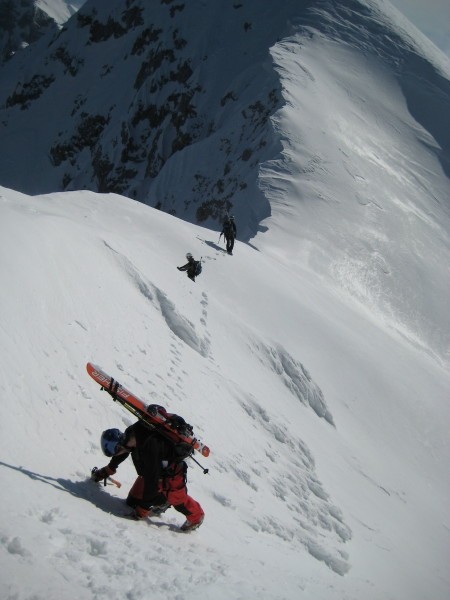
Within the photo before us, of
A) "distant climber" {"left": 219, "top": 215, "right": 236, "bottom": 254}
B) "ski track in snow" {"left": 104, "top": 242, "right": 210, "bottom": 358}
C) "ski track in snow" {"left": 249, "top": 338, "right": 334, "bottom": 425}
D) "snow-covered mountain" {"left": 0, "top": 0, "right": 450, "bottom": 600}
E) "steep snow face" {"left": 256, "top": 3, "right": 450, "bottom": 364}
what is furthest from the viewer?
"steep snow face" {"left": 256, "top": 3, "right": 450, "bottom": 364}

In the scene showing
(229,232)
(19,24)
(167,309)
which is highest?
(167,309)

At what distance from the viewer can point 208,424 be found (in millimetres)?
8148

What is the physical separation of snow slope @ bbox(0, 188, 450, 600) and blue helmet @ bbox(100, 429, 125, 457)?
317mm

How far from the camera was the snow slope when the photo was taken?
4.29 meters

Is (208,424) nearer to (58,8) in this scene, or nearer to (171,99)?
(171,99)

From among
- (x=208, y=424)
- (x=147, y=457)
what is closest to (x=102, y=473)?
(x=147, y=457)

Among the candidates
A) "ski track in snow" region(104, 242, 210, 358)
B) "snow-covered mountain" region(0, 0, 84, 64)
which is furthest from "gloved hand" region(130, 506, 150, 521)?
"snow-covered mountain" region(0, 0, 84, 64)

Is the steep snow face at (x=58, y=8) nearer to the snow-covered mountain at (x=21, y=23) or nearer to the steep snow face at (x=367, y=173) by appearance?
the snow-covered mountain at (x=21, y=23)

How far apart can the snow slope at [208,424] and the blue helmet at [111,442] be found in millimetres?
317

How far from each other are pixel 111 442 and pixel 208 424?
307 cm

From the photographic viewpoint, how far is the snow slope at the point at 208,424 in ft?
14.1

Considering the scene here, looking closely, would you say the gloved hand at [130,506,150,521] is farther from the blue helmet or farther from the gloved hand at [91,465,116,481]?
the blue helmet

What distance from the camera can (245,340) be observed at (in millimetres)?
13305

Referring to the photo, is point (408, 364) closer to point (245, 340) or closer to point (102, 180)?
point (245, 340)
